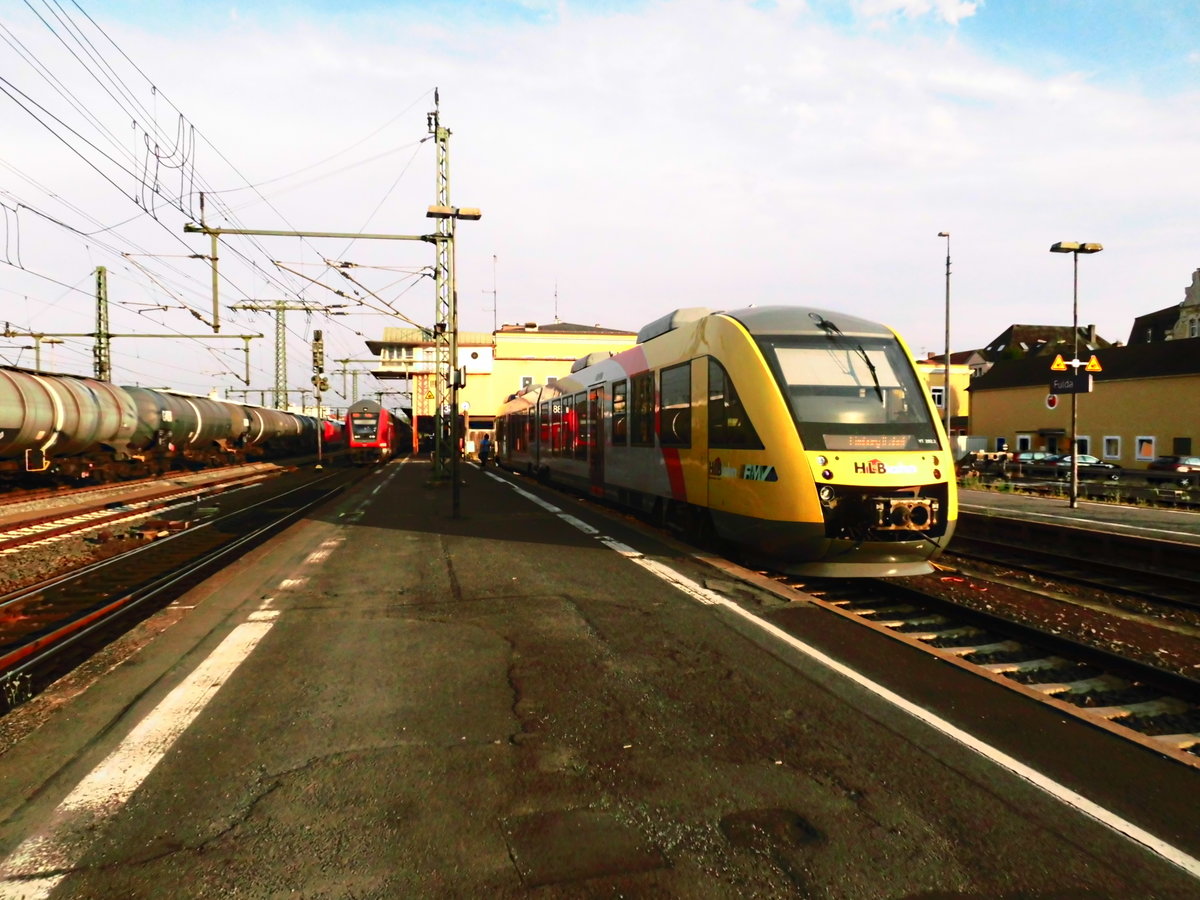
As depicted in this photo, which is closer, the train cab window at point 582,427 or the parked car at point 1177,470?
the train cab window at point 582,427

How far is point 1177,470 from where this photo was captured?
97.7ft

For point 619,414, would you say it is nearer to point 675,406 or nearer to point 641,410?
point 641,410

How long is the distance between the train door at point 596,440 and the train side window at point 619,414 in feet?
2.65

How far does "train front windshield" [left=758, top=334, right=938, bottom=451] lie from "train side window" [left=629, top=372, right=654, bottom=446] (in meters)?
3.24

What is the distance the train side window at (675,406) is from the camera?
31.6 feet

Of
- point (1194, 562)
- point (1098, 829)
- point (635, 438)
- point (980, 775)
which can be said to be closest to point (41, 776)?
point (980, 775)

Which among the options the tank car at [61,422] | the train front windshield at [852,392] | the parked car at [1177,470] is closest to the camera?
the train front windshield at [852,392]

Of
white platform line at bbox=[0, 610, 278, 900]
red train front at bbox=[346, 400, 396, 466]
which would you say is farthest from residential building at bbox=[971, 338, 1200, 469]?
white platform line at bbox=[0, 610, 278, 900]

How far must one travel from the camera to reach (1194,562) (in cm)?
927

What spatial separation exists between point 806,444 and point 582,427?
28.9ft

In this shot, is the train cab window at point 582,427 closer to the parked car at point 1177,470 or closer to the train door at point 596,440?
the train door at point 596,440

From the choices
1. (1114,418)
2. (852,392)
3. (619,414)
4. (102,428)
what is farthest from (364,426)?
(1114,418)

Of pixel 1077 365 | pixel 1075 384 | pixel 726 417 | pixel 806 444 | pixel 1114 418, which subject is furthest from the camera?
pixel 1114 418

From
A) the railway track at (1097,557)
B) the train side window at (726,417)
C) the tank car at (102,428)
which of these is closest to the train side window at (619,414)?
the train side window at (726,417)
